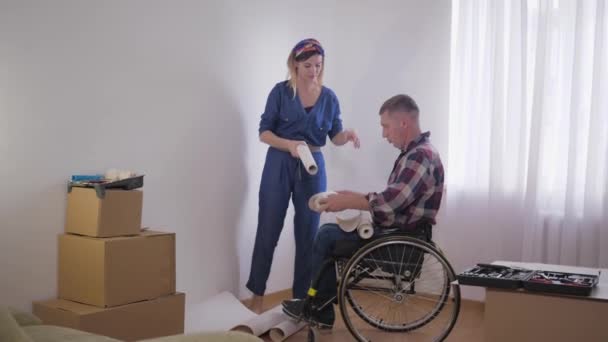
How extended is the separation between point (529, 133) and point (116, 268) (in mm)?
2258

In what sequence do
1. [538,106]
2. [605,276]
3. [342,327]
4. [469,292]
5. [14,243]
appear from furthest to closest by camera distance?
[469,292]
[538,106]
[342,327]
[14,243]
[605,276]

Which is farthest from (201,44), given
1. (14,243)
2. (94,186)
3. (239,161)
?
(14,243)

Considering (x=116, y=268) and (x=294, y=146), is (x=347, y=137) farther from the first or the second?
(x=116, y=268)

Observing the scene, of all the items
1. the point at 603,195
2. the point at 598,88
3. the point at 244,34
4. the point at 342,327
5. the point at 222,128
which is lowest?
the point at 342,327

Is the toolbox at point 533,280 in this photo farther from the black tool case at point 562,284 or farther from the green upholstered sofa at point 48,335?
the green upholstered sofa at point 48,335

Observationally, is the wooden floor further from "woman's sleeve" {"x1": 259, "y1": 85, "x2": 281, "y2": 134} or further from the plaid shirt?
"woman's sleeve" {"x1": 259, "y1": 85, "x2": 281, "y2": 134}

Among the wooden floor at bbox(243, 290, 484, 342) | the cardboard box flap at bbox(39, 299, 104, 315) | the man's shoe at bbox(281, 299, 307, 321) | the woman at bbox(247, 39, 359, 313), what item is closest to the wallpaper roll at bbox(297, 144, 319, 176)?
the woman at bbox(247, 39, 359, 313)

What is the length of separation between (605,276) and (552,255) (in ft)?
4.53

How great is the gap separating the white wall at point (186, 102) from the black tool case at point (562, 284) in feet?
5.88

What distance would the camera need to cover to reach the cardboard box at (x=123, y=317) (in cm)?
234

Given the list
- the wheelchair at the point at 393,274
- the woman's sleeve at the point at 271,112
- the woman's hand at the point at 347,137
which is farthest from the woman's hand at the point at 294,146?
the wheelchair at the point at 393,274

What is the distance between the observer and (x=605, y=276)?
2125 millimetres

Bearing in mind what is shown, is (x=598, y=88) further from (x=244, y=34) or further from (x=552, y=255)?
(x=244, y=34)

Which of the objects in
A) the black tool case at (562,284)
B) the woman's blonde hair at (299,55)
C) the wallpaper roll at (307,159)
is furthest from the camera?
the woman's blonde hair at (299,55)
